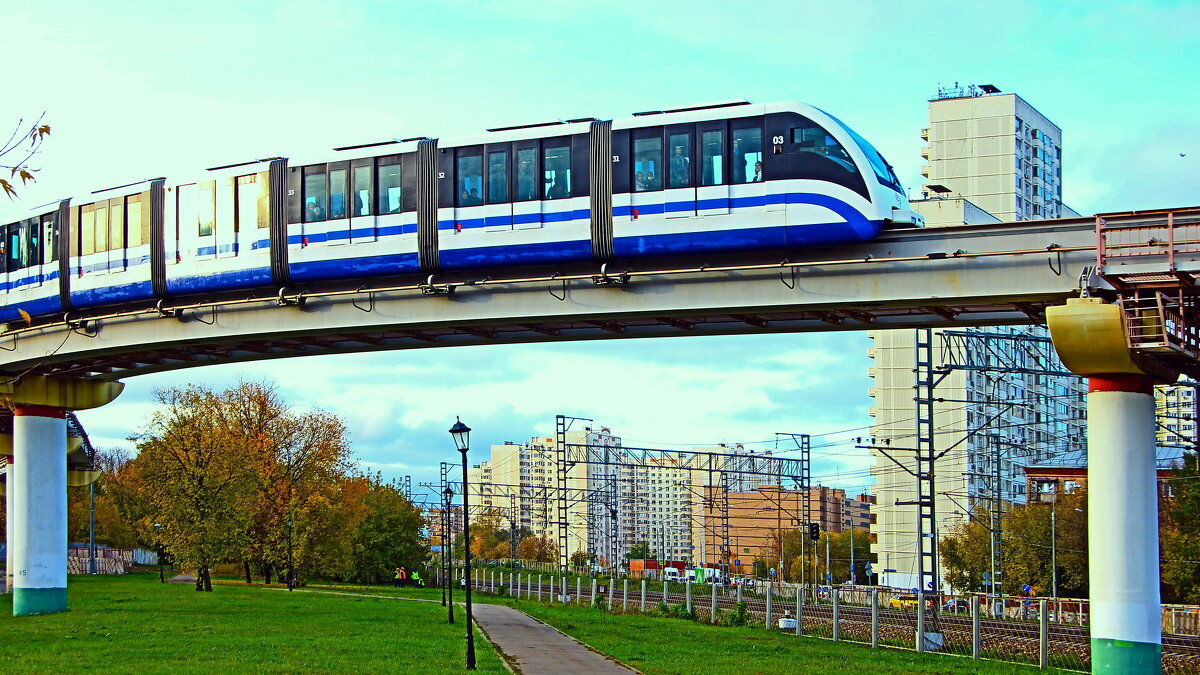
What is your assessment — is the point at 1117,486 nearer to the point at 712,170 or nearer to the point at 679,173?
the point at 712,170

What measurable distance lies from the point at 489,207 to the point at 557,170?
Result: 1.82 meters

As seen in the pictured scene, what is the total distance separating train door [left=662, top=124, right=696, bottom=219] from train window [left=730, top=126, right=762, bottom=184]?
951 mm

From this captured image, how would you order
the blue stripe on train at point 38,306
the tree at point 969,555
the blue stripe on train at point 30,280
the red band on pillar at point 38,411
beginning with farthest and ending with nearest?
the tree at point 969,555 → the red band on pillar at point 38,411 → the blue stripe on train at point 30,280 → the blue stripe on train at point 38,306

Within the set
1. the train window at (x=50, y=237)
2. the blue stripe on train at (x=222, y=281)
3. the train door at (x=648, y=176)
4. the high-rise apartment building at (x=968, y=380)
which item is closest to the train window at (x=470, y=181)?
the train door at (x=648, y=176)

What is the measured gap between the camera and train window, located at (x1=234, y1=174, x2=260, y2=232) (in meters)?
33.6

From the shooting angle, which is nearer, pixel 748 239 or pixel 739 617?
pixel 748 239

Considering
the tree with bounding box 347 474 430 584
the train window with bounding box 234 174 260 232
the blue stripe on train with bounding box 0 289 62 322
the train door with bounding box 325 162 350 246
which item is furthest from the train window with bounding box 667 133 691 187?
the tree with bounding box 347 474 430 584

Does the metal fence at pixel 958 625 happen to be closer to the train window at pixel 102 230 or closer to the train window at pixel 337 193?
the train window at pixel 337 193

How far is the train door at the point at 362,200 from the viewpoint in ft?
103

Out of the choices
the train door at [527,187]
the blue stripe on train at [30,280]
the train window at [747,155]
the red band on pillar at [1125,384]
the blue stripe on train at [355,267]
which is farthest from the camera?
the blue stripe on train at [30,280]

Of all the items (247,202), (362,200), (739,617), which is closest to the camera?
(362,200)

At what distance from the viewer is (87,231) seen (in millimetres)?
37031

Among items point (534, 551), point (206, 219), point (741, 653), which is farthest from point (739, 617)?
point (534, 551)

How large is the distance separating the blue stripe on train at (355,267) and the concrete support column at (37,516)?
13237 mm
